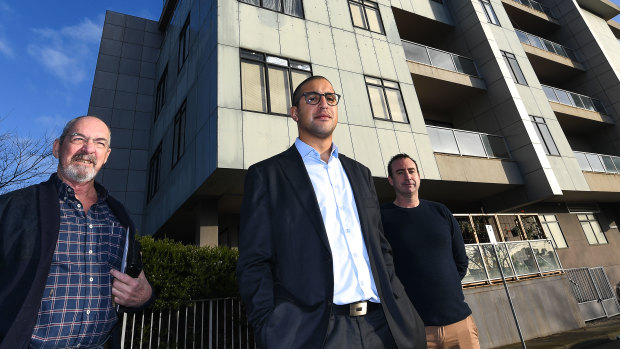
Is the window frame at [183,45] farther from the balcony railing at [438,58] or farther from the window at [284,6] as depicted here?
the balcony railing at [438,58]

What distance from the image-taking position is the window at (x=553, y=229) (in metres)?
14.2

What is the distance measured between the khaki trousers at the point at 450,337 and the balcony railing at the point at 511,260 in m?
6.36

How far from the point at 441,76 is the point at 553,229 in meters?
8.38

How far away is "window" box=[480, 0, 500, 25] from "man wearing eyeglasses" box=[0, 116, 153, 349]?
→ 1934 cm

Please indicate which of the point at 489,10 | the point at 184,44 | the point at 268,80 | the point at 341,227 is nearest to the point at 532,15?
the point at 489,10

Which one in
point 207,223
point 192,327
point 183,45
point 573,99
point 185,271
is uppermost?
point 183,45

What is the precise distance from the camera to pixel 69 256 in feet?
6.62

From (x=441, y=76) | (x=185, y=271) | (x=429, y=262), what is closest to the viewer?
(x=429, y=262)

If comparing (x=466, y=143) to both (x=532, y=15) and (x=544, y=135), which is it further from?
(x=532, y=15)

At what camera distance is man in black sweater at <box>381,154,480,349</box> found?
10.4ft

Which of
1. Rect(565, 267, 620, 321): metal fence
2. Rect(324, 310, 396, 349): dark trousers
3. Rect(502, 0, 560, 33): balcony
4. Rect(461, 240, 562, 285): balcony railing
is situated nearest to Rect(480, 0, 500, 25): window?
Rect(502, 0, 560, 33): balcony

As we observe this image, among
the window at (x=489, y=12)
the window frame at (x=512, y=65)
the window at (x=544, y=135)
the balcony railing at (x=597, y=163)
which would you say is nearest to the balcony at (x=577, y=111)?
the window frame at (x=512, y=65)

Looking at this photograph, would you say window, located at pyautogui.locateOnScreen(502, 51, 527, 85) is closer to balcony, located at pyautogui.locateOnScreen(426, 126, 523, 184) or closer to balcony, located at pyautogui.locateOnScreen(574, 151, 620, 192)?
balcony, located at pyautogui.locateOnScreen(574, 151, 620, 192)

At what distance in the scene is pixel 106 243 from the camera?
7.45 ft
